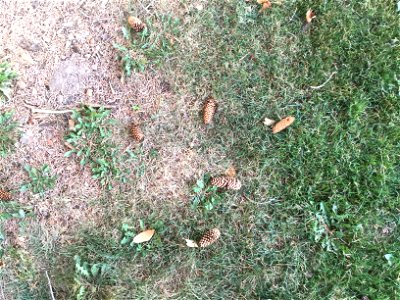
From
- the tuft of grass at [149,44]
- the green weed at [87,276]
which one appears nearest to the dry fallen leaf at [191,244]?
the green weed at [87,276]

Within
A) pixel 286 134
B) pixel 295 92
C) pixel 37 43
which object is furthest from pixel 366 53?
pixel 37 43

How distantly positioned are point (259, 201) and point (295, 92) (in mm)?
714

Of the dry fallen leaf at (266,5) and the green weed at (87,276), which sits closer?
the green weed at (87,276)

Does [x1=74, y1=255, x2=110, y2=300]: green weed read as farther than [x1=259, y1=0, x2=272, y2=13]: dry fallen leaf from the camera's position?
No

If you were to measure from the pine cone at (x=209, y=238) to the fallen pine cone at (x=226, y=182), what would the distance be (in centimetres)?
28

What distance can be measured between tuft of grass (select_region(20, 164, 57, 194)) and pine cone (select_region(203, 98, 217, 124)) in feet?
3.31

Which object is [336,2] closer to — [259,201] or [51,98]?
[259,201]

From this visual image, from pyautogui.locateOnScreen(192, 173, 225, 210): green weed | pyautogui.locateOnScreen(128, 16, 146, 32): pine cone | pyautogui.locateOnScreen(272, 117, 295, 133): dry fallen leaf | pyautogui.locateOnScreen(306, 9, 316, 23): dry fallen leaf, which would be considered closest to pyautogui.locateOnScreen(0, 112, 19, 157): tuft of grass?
pyautogui.locateOnScreen(128, 16, 146, 32): pine cone

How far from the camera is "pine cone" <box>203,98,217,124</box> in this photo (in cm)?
280

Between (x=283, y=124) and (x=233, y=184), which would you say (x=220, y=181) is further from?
(x=283, y=124)

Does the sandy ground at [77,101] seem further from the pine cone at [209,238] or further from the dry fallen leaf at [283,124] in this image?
the dry fallen leaf at [283,124]

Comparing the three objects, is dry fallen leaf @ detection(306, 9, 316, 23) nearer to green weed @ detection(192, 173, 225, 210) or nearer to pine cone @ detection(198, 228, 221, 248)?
green weed @ detection(192, 173, 225, 210)

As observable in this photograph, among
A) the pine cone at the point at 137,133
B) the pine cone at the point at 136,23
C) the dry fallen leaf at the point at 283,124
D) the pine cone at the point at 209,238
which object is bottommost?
the pine cone at the point at 209,238

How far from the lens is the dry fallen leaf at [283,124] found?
280 centimetres
